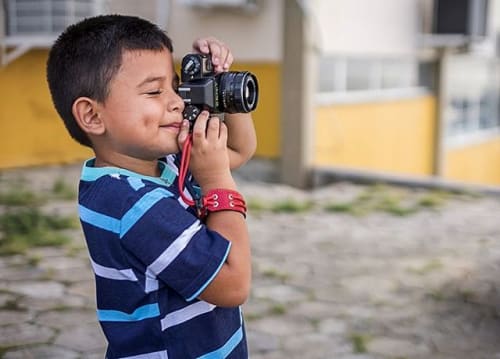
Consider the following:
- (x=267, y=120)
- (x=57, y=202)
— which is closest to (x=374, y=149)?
(x=267, y=120)

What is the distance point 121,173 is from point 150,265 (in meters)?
0.18

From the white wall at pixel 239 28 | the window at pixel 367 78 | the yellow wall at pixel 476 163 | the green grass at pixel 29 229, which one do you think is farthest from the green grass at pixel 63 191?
the yellow wall at pixel 476 163

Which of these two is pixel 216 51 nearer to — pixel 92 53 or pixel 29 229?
pixel 92 53

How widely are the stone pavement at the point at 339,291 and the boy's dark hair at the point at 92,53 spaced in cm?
183

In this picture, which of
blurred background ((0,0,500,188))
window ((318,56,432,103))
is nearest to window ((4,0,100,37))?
blurred background ((0,0,500,188))

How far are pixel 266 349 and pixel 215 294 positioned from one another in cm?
187

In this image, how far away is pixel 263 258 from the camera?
14.5ft

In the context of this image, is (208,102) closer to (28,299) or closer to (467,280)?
(28,299)

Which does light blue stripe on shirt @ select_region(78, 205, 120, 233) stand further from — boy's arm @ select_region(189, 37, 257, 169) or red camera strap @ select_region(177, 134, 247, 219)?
boy's arm @ select_region(189, 37, 257, 169)

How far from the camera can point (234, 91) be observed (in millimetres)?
1385

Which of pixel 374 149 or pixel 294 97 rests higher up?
pixel 294 97

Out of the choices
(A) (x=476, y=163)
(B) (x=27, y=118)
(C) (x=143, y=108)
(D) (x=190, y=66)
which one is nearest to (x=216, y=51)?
(D) (x=190, y=66)

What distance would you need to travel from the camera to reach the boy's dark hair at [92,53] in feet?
4.35

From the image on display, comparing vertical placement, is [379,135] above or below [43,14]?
below
